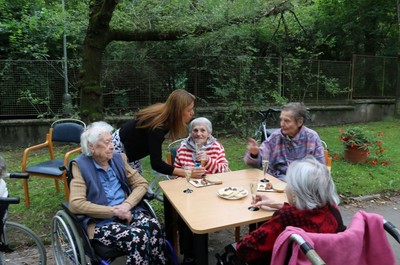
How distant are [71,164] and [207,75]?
6.07 m

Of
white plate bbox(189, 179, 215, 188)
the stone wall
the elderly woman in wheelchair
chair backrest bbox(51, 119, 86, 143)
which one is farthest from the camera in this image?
the stone wall

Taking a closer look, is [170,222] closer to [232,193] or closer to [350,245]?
[232,193]

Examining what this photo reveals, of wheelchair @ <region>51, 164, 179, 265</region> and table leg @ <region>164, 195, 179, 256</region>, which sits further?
table leg @ <region>164, 195, 179, 256</region>

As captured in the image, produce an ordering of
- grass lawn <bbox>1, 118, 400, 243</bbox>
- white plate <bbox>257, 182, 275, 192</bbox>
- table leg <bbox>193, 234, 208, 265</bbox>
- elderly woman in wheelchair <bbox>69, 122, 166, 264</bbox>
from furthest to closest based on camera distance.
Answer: grass lawn <bbox>1, 118, 400, 243</bbox>
white plate <bbox>257, 182, 275, 192</bbox>
elderly woman in wheelchair <bbox>69, 122, 166, 264</bbox>
table leg <bbox>193, 234, 208, 265</bbox>

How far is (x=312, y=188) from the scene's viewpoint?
1765mm

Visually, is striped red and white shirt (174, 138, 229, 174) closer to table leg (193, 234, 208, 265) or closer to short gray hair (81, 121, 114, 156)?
short gray hair (81, 121, 114, 156)

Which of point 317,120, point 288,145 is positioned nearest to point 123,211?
point 288,145

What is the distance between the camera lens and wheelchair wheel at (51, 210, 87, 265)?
217 centimetres

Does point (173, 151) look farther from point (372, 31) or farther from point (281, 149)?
point (372, 31)

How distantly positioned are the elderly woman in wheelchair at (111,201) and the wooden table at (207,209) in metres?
0.27

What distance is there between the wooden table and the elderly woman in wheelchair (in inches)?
10.6

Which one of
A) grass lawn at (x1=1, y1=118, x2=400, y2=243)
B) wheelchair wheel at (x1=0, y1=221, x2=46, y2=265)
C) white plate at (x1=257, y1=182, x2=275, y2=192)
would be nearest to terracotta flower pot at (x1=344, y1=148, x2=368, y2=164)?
grass lawn at (x1=1, y1=118, x2=400, y2=243)

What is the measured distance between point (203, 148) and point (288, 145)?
784mm

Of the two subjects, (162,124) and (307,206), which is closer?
(307,206)
